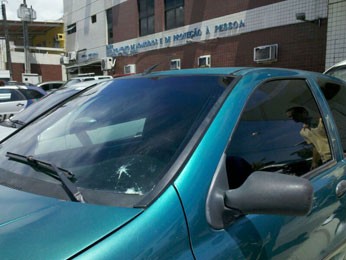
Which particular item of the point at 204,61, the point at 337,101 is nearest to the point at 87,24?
the point at 204,61

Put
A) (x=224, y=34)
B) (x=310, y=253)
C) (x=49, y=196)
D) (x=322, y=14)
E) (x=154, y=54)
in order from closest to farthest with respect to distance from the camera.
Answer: (x=49, y=196) → (x=310, y=253) → (x=322, y=14) → (x=224, y=34) → (x=154, y=54)

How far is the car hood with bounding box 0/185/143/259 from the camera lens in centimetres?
113

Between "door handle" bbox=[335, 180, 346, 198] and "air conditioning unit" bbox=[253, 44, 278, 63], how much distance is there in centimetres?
1182

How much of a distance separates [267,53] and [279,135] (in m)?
12.2

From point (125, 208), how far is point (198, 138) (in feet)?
1.38

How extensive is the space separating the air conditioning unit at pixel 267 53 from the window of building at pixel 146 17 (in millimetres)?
8041

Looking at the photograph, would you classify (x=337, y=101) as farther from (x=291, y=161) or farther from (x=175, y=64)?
(x=175, y=64)

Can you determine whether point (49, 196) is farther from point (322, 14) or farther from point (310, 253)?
point (322, 14)

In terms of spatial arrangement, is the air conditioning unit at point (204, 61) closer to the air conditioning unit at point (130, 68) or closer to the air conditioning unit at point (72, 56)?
the air conditioning unit at point (130, 68)

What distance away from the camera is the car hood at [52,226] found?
1.13 meters

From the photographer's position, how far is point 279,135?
2.01 metres

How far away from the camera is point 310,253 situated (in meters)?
1.91

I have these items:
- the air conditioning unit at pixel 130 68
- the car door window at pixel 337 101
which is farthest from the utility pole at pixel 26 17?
the car door window at pixel 337 101

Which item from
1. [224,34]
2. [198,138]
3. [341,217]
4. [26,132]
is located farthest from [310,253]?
[224,34]
